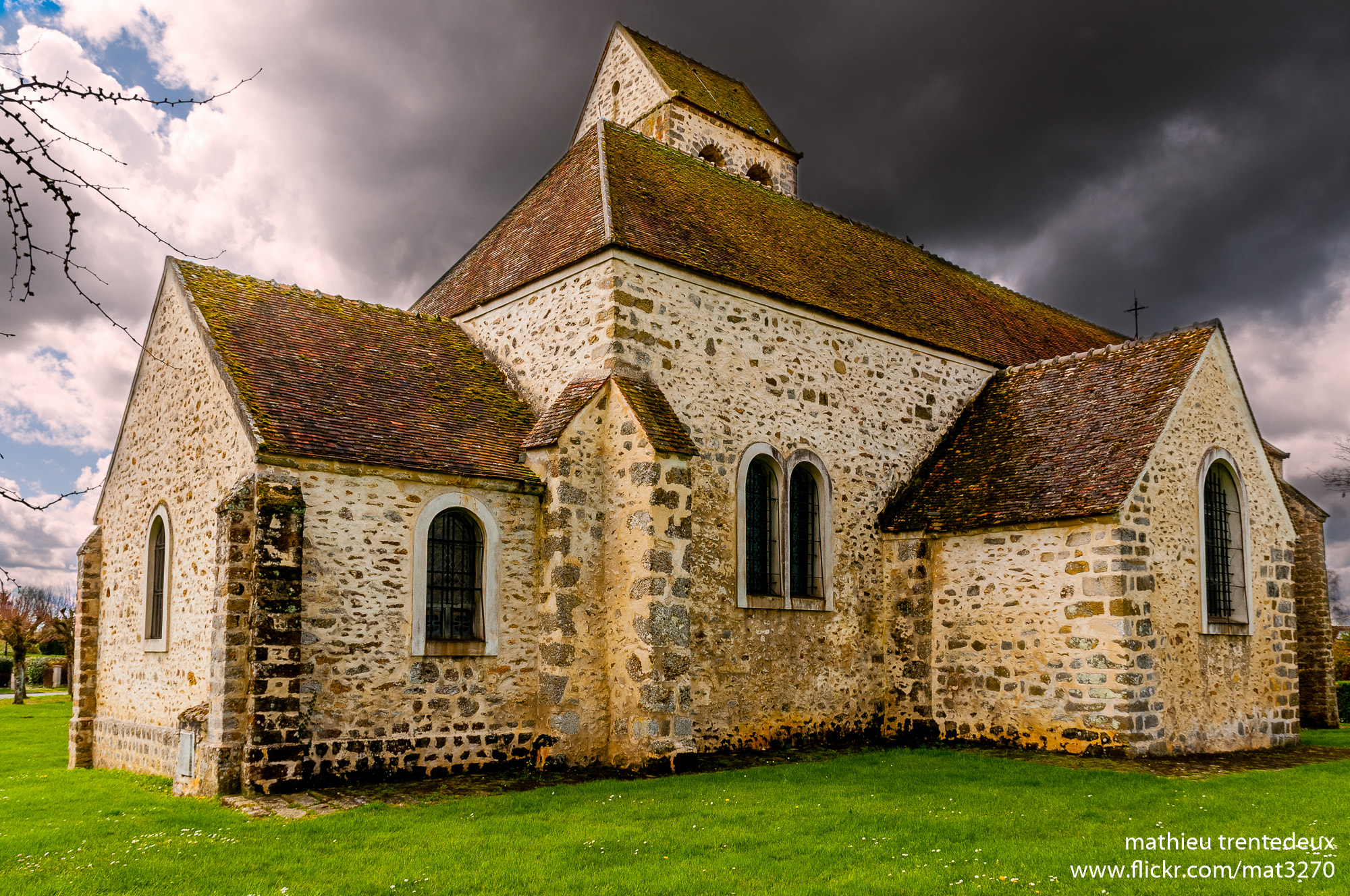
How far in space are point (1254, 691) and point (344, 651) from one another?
1418cm

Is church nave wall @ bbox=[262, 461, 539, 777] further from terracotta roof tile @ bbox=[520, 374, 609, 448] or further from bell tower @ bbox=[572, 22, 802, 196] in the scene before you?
bell tower @ bbox=[572, 22, 802, 196]

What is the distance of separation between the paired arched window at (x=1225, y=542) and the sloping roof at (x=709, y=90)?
13364mm

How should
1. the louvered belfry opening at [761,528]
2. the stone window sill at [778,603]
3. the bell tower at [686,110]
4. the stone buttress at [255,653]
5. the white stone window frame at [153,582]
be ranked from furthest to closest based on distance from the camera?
1. the bell tower at [686,110]
2. the louvered belfry opening at [761,528]
3. the stone window sill at [778,603]
4. the white stone window frame at [153,582]
5. the stone buttress at [255,653]

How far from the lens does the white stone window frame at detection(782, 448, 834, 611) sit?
51.3 ft

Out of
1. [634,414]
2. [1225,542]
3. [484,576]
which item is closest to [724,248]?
Answer: [634,414]

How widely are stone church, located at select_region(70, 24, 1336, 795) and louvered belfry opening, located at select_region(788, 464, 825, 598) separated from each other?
0.05 m

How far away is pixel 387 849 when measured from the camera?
837 cm

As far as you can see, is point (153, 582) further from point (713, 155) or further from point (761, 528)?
point (713, 155)

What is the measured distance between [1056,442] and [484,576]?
940 cm

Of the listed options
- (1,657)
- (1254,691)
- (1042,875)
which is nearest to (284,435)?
(1042,875)

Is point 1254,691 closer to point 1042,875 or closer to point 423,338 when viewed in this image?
point 1042,875

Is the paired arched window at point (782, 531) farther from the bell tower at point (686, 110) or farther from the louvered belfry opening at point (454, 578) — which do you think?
the bell tower at point (686, 110)

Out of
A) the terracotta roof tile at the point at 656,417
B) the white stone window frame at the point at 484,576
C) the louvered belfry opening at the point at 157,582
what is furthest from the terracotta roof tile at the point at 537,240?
the louvered belfry opening at the point at 157,582

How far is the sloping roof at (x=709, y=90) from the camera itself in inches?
917
